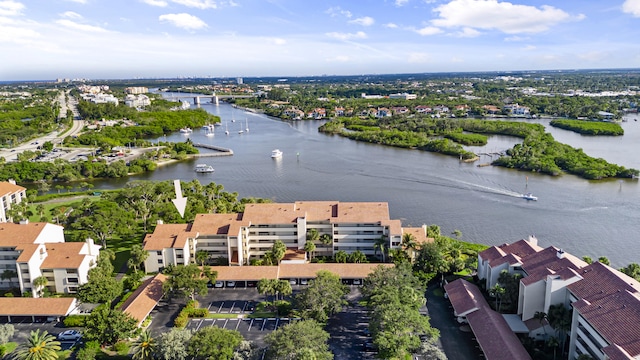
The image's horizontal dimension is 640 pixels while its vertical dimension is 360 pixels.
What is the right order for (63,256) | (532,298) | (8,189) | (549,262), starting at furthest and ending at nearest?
(8,189)
(63,256)
(549,262)
(532,298)

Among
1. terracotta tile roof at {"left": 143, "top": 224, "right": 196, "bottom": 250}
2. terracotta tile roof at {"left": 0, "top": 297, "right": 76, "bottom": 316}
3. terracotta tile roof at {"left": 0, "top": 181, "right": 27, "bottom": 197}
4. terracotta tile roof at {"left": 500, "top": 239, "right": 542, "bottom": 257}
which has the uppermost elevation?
terracotta tile roof at {"left": 0, "top": 181, "right": 27, "bottom": 197}

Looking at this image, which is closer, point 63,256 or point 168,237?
point 63,256

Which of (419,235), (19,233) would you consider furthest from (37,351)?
(419,235)

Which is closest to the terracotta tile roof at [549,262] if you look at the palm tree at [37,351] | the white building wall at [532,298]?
the white building wall at [532,298]

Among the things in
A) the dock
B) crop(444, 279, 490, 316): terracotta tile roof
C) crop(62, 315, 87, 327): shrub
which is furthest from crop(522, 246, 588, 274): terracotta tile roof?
the dock

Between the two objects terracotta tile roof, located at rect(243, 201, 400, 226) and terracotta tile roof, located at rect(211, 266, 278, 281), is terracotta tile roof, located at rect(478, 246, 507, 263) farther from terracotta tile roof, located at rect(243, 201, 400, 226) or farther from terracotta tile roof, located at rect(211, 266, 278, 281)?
terracotta tile roof, located at rect(211, 266, 278, 281)

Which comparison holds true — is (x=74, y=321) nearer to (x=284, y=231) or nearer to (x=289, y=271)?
(x=289, y=271)

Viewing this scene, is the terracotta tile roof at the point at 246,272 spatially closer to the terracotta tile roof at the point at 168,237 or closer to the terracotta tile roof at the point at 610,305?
the terracotta tile roof at the point at 168,237
